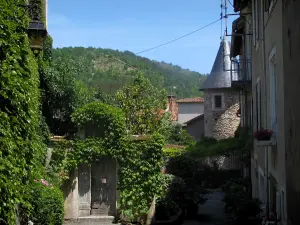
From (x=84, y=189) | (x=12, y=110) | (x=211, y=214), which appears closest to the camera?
(x=12, y=110)

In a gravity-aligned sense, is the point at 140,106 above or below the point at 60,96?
above

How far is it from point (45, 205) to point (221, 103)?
31.9 meters

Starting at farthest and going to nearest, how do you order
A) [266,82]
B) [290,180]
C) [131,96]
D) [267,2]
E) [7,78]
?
[131,96] → [266,82] → [267,2] → [290,180] → [7,78]

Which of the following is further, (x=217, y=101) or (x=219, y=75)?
(x=219, y=75)

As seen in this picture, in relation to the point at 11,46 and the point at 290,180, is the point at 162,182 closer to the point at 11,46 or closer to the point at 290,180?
the point at 290,180

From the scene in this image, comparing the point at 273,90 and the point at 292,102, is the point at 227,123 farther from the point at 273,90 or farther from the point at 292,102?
the point at 292,102

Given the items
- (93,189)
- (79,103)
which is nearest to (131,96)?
(79,103)

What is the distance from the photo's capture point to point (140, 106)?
1334 inches

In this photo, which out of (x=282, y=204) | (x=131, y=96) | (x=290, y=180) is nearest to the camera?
(x=290, y=180)

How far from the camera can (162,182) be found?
693 inches

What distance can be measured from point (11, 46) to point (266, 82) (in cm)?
719

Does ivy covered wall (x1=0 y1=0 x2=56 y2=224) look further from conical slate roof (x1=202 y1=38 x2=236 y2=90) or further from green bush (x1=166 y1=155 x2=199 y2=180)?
conical slate roof (x1=202 y1=38 x2=236 y2=90)

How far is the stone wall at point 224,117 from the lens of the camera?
42750mm

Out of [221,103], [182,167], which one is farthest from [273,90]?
[221,103]
